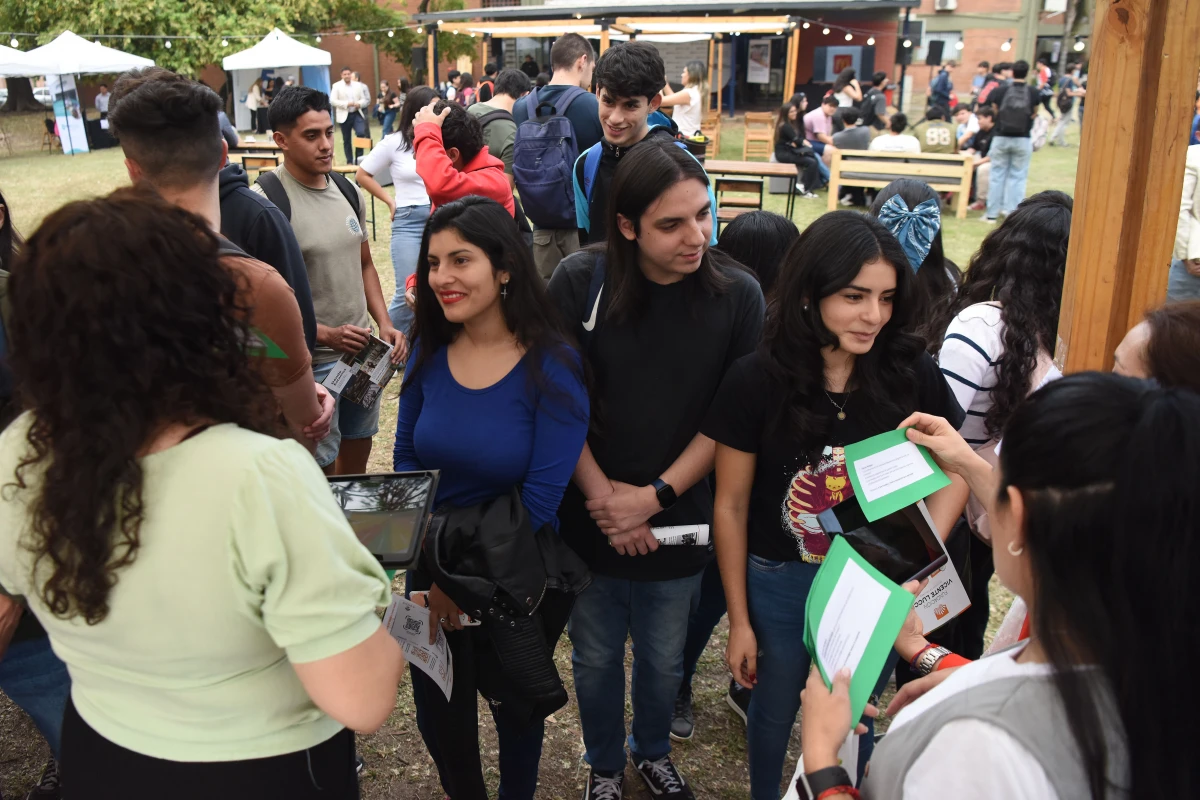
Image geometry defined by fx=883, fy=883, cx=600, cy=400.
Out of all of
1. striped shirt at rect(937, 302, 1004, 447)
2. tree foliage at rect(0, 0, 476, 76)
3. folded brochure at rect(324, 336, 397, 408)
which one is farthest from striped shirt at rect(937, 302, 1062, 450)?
tree foliage at rect(0, 0, 476, 76)

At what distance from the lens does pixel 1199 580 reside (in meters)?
0.95

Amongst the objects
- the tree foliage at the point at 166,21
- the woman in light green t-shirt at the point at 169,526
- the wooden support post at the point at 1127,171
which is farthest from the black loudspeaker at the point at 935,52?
the woman in light green t-shirt at the point at 169,526

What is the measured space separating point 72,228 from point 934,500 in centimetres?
184

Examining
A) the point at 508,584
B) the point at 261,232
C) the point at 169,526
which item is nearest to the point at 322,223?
the point at 261,232

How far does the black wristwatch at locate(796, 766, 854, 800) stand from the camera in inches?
Result: 51.7

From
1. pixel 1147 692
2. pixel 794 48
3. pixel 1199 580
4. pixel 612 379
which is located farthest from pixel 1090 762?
pixel 794 48

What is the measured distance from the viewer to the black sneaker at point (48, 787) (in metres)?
2.62

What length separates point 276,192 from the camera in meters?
3.42

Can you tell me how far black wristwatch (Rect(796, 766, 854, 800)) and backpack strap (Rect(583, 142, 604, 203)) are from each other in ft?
9.02

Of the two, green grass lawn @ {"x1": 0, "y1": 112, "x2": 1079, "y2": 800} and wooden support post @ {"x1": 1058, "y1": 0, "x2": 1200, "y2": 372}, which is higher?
wooden support post @ {"x1": 1058, "y1": 0, "x2": 1200, "y2": 372}

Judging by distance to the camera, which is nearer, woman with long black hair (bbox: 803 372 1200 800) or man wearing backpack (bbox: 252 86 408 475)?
woman with long black hair (bbox: 803 372 1200 800)

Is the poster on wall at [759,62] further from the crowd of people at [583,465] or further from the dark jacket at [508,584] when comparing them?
the dark jacket at [508,584]

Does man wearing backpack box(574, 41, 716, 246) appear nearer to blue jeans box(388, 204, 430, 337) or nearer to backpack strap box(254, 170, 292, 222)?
backpack strap box(254, 170, 292, 222)

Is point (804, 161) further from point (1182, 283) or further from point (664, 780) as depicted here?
point (664, 780)
